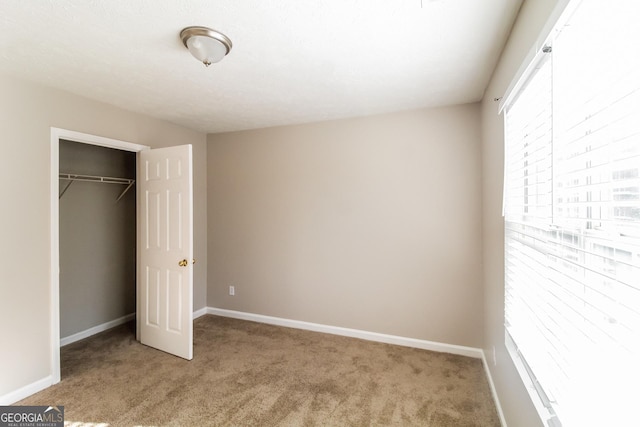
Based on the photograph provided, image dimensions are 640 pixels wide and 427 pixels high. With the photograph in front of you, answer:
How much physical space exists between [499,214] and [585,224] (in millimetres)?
1165

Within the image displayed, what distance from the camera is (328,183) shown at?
3344 mm

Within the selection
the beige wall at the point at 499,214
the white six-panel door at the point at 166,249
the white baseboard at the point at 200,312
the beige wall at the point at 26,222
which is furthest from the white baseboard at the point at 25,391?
the beige wall at the point at 499,214

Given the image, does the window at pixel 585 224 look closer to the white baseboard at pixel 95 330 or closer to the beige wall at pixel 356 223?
the beige wall at pixel 356 223

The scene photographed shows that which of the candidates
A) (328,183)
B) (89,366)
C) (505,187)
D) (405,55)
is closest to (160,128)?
(328,183)

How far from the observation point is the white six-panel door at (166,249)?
2781 mm

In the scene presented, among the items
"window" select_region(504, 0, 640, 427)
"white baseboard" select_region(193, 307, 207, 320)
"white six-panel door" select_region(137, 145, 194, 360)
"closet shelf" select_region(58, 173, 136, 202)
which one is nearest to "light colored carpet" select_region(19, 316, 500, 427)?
"white six-panel door" select_region(137, 145, 194, 360)

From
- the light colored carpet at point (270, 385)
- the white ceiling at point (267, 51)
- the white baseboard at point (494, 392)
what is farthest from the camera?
the light colored carpet at point (270, 385)

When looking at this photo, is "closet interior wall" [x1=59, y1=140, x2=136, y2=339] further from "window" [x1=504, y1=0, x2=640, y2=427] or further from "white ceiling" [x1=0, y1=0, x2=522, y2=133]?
"window" [x1=504, y1=0, x2=640, y2=427]

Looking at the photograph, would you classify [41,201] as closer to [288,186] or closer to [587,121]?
[288,186]

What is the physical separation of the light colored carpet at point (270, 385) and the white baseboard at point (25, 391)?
6cm

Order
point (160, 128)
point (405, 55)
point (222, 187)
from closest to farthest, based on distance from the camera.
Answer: point (405, 55)
point (160, 128)
point (222, 187)

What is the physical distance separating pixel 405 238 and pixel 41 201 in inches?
125

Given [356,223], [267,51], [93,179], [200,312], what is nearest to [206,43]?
[267,51]

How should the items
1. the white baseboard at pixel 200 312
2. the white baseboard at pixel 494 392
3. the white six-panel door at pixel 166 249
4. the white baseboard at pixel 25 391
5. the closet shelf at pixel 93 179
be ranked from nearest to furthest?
1. the white baseboard at pixel 494 392
2. the white baseboard at pixel 25 391
3. the white six-panel door at pixel 166 249
4. the closet shelf at pixel 93 179
5. the white baseboard at pixel 200 312
